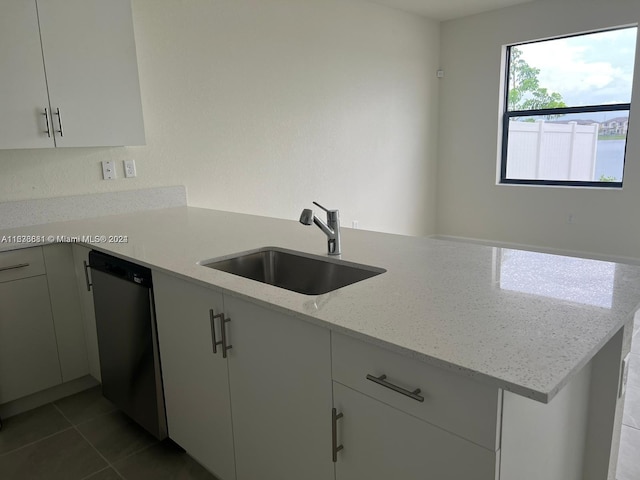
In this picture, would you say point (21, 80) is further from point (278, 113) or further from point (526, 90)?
point (526, 90)

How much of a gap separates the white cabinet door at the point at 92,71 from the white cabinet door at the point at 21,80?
36 millimetres

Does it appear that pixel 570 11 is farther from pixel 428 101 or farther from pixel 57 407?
pixel 57 407

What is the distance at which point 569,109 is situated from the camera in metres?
4.89

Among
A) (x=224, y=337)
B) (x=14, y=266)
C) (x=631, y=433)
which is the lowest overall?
(x=631, y=433)

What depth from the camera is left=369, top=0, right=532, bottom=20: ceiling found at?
4.73 metres

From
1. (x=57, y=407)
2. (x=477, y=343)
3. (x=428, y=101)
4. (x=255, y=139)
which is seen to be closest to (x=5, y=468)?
(x=57, y=407)

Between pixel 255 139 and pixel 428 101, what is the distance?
2.65 metres

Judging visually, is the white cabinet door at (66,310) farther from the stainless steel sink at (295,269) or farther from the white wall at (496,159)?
the white wall at (496,159)

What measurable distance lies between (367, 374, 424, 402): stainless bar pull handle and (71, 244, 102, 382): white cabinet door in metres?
1.74

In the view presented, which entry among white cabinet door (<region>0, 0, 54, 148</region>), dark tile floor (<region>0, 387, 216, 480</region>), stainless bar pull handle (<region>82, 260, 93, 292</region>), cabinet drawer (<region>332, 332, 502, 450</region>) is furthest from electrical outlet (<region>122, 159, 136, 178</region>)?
cabinet drawer (<region>332, 332, 502, 450</region>)

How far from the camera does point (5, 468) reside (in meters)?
1.98

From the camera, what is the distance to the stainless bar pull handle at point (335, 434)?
3.98 feet

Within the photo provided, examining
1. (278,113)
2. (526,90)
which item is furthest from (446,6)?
(278,113)

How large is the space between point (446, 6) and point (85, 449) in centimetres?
498
